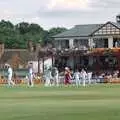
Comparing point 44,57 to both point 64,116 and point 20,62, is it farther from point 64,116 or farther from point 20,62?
point 64,116

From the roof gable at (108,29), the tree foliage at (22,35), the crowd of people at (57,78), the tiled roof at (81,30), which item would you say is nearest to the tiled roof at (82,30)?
the tiled roof at (81,30)

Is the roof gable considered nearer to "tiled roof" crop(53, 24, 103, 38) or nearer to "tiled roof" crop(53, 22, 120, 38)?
"tiled roof" crop(53, 22, 120, 38)

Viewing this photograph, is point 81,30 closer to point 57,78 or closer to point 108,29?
point 108,29

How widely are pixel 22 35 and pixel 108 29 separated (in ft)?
210

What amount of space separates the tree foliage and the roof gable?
1200 inches

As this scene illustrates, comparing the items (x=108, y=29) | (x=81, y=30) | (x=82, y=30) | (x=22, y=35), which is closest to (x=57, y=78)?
(x=108, y=29)

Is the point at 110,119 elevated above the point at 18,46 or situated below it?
below

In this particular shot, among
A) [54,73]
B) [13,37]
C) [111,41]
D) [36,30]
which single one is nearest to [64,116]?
[54,73]

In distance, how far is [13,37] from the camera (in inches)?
6117

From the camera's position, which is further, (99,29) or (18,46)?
(18,46)

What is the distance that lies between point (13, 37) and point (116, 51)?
7004cm

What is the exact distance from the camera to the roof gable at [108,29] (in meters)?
106

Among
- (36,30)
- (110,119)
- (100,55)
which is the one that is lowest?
(110,119)

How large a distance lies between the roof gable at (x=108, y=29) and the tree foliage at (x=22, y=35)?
30481mm
